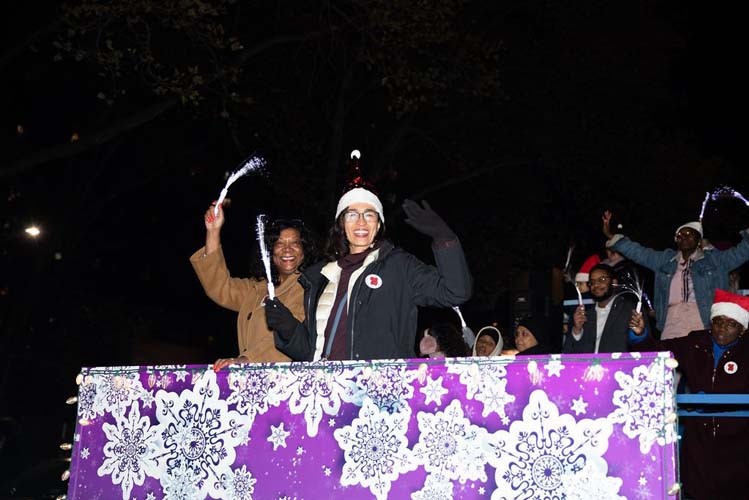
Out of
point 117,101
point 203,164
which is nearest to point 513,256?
point 203,164

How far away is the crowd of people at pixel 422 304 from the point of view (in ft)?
14.3

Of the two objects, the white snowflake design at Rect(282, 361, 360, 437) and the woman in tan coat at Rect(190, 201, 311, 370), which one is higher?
the woman in tan coat at Rect(190, 201, 311, 370)

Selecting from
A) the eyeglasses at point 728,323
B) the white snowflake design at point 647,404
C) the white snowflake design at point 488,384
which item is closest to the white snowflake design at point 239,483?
the white snowflake design at point 488,384

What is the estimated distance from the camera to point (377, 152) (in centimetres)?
1767

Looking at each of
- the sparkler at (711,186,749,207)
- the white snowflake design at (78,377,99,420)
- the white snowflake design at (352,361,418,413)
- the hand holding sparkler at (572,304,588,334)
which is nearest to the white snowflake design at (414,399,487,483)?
the white snowflake design at (352,361,418,413)

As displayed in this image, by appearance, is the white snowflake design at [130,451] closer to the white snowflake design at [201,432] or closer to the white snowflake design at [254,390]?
the white snowflake design at [201,432]

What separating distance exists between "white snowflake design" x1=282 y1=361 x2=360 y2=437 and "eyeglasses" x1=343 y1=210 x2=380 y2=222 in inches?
38.0

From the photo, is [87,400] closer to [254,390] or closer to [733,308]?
[254,390]

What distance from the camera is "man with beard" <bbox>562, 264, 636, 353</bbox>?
8242 mm

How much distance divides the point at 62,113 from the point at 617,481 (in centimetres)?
1624

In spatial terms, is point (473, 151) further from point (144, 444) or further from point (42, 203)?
point (144, 444)

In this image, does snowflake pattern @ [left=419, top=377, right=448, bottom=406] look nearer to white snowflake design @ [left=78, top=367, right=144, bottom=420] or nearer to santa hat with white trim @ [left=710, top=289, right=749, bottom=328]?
white snowflake design @ [left=78, top=367, right=144, bottom=420]

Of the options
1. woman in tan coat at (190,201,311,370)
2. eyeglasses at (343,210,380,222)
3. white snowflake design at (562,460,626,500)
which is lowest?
white snowflake design at (562,460,626,500)

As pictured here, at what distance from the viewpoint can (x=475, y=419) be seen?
363cm
